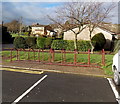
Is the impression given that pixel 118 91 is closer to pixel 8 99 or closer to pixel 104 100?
pixel 104 100

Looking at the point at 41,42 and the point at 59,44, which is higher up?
the point at 41,42

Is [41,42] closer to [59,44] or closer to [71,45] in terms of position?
[59,44]

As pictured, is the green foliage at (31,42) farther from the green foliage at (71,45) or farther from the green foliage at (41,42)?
the green foliage at (71,45)

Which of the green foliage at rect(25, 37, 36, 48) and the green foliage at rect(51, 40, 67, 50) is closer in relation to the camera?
the green foliage at rect(51, 40, 67, 50)

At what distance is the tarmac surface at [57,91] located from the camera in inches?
139

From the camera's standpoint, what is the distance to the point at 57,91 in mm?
4039

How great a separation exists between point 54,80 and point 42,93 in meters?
1.30

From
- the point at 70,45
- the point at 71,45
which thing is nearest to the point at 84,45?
the point at 71,45

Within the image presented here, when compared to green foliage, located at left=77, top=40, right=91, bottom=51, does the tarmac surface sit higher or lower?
lower

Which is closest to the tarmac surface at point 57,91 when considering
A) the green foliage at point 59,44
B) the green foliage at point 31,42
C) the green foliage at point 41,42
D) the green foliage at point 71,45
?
the green foliage at point 71,45

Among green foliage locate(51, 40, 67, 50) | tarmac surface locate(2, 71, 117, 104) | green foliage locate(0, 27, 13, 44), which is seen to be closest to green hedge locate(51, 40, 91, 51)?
green foliage locate(51, 40, 67, 50)

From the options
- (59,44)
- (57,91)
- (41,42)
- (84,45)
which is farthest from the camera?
(41,42)

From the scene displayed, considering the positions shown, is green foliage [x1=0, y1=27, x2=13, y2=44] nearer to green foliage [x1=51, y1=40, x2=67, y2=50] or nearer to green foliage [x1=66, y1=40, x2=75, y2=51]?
green foliage [x1=51, y1=40, x2=67, y2=50]

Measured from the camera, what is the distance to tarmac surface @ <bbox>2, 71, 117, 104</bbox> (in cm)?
354
